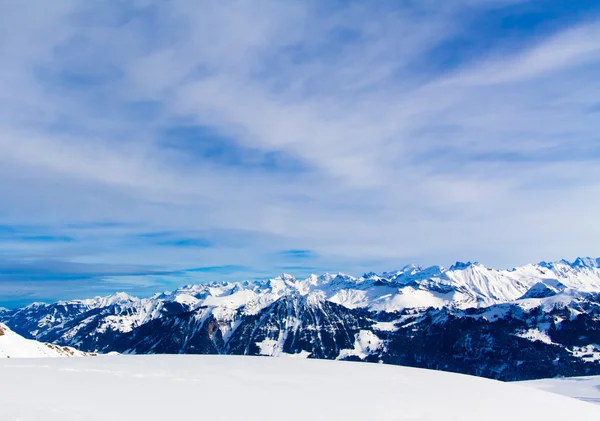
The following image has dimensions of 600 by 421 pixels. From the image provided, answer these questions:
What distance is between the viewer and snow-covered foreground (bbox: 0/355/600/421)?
1368cm

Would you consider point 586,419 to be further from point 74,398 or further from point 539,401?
point 74,398

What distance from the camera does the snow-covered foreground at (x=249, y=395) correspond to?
539 inches

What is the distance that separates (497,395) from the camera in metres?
17.8

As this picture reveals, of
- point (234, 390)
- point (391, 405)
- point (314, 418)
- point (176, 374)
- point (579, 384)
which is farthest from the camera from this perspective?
point (579, 384)

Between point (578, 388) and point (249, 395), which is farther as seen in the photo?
point (578, 388)

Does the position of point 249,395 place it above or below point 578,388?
above

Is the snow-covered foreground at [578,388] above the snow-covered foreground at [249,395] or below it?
below

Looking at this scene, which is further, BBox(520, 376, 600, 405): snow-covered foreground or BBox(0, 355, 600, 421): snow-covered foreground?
BBox(520, 376, 600, 405): snow-covered foreground

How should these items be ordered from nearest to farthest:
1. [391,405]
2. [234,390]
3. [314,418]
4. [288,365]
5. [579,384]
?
[314,418]
[391,405]
[234,390]
[288,365]
[579,384]

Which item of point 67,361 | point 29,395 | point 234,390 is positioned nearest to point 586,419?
point 234,390

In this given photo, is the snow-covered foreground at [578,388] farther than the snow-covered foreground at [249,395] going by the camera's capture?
Yes

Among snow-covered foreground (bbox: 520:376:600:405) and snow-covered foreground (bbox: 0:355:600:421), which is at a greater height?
snow-covered foreground (bbox: 0:355:600:421)

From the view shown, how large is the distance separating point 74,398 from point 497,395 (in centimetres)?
1583

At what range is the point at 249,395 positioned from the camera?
53.1 feet
